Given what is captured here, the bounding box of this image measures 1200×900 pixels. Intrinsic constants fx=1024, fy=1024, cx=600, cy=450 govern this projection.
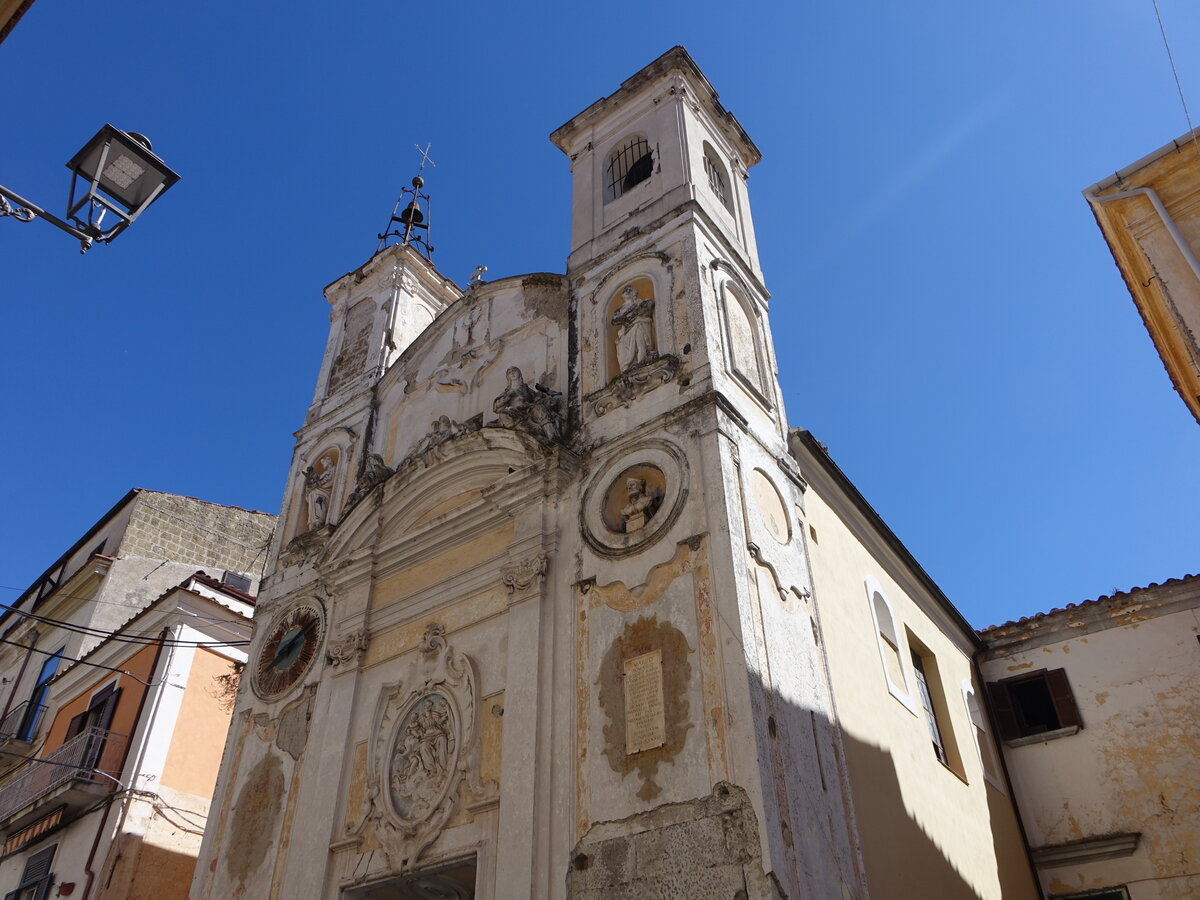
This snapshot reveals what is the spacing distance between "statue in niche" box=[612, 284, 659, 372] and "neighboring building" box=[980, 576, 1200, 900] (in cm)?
783

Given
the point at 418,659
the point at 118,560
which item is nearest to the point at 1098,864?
the point at 418,659

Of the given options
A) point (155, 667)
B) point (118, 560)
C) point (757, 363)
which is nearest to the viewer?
point (757, 363)

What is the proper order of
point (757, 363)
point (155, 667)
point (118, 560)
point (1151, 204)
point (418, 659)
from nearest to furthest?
point (1151, 204)
point (418, 659)
point (757, 363)
point (155, 667)
point (118, 560)

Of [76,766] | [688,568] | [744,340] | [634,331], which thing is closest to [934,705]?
[744,340]

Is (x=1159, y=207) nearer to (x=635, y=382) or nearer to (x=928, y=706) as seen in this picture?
(x=635, y=382)

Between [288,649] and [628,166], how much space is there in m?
7.67

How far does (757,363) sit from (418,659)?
4982 millimetres

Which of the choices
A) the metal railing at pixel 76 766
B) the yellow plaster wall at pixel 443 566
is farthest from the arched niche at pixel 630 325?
the metal railing at pixel 76 766

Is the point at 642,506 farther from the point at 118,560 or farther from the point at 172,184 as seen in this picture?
the point at 118,560

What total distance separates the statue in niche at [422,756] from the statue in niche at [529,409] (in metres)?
2.97

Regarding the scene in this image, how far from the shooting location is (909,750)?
1095 centimetres

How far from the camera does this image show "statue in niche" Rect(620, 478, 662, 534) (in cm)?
970

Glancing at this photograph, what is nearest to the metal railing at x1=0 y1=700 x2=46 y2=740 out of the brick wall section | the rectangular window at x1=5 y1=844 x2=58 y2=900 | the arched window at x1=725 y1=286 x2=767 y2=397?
the brick wall section

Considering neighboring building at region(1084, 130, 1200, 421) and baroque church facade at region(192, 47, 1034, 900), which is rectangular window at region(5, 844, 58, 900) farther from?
neighboring building at region(1084, 130, 1200, 421)
